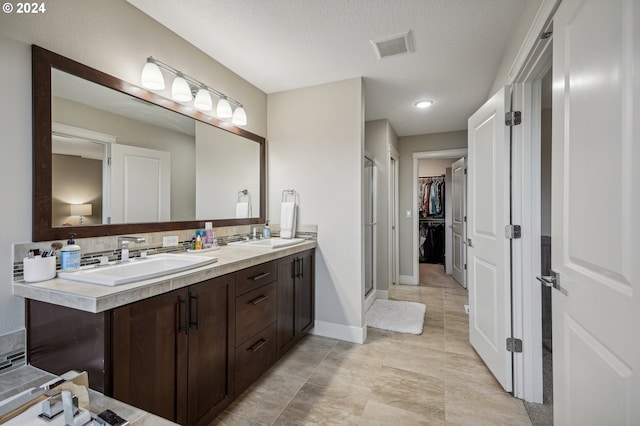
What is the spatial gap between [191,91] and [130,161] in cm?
75

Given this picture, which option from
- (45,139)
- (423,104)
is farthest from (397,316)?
(45,139)

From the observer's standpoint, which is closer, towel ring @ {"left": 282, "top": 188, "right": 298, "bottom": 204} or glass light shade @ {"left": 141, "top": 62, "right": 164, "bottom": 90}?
glass light shade @ {"left": 141, "top": 62, "right": 164, "bottom": 90}

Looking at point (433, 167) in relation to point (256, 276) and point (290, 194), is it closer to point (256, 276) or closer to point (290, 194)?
point (290, 194)

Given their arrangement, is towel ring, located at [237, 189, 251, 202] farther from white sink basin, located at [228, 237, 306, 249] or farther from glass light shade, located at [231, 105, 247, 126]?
glass light shade, located at [231, 105, 247, 126]

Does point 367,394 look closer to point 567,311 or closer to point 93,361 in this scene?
point 567,311

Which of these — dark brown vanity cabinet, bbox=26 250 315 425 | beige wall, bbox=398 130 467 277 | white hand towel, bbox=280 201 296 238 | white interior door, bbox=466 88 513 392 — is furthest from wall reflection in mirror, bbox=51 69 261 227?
beige wall, bbox=398 130 467 277

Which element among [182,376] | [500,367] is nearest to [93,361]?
[182,376]

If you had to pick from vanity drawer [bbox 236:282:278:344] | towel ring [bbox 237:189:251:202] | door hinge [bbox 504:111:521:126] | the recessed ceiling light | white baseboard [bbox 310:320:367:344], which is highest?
the recessed ceiling light

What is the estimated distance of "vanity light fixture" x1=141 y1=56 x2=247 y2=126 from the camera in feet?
5.80

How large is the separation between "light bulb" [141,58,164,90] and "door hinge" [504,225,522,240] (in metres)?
2.43

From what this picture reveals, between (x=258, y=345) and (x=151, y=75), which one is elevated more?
(x=151, y=75)

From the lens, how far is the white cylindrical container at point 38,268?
1.23 m

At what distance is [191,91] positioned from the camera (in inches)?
85.0

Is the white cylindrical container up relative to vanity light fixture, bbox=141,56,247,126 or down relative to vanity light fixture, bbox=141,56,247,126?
down
